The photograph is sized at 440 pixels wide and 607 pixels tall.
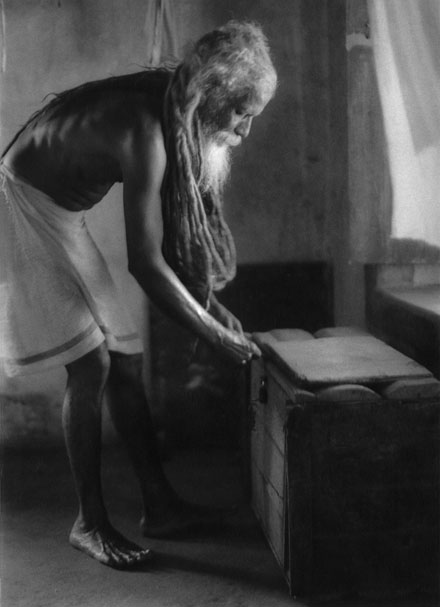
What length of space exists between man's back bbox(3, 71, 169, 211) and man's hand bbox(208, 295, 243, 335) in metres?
0.54

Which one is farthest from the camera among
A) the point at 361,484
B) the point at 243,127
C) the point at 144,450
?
the point at 144,450

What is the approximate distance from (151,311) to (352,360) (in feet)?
3.56

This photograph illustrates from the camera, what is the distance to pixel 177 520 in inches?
92.7

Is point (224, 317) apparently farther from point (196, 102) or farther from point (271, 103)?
point (271, 103)

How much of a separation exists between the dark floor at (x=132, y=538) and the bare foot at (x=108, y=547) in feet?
0.09

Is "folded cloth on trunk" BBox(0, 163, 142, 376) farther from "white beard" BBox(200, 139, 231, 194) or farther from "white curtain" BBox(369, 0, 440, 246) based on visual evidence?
"white curtain" BBox(369, 0, 440, 246)

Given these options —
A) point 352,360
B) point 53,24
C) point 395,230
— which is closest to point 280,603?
point 352,360

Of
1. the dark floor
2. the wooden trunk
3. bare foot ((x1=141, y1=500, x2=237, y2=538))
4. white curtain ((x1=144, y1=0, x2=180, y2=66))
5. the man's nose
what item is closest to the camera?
the wooden trunk

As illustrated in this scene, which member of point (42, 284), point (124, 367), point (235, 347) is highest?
point (42, 284)

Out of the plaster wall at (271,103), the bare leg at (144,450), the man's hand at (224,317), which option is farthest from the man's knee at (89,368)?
the plaster wall at (271,103)

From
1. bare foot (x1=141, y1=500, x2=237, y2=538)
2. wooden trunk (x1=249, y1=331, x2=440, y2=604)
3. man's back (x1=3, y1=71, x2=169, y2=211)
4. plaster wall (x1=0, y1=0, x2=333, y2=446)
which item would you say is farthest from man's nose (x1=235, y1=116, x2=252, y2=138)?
bare foot (x1=141, y1=500, x2=237, y2=538)

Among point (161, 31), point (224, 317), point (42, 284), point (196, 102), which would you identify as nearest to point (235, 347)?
point (224, 317)

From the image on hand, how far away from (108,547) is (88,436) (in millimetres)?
330

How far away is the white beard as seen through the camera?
7.34 feet
